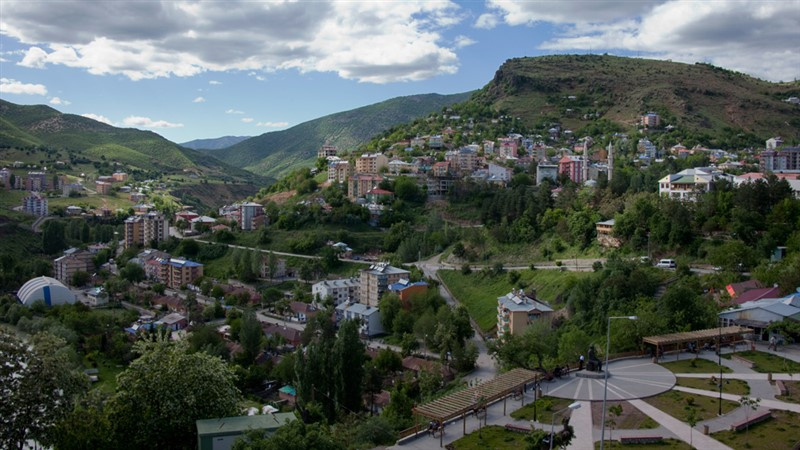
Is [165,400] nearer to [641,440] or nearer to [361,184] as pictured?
[641,440]

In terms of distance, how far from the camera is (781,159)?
54.2 metres

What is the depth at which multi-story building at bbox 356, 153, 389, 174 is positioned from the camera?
210 ft

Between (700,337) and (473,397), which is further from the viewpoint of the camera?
(700,337)

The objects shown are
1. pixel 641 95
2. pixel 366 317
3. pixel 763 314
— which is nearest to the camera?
pixel 763 314

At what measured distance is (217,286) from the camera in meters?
44.9

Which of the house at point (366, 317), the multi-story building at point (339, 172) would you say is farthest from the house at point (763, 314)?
the multi-story building at point (339, 172)

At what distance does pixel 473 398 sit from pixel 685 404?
4.69m

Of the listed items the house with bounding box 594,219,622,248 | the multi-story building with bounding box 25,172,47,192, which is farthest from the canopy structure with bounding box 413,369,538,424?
the multi-story building with bounding box 25,172,47,192

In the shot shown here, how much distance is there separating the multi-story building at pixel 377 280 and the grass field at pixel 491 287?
295 cm

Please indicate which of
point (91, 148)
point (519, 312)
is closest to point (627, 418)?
point (519, 312)

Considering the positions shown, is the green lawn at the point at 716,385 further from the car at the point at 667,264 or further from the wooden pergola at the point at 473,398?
the car at the point at 667,264

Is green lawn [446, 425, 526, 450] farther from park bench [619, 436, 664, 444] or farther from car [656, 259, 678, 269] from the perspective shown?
car [656, 259, 678, 269]

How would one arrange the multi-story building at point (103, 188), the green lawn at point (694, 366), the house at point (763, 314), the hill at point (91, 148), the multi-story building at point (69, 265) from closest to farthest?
the green lawn at point (694, 366) → the house at point (763, 314) → the multi-story building at point (69, 265) → the multi-story building at point (103, 188) → the hill at point (91, 148)

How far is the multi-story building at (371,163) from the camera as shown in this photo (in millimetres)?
64125
